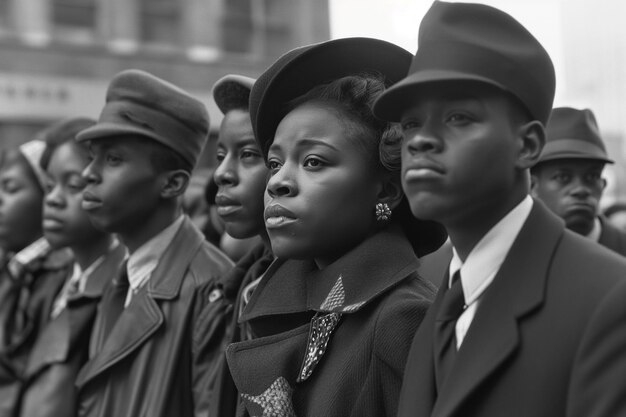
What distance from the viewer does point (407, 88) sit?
2021 millimetres

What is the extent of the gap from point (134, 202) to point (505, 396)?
2.51 meters

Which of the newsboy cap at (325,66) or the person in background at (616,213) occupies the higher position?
the newsboy cap at (325,66)

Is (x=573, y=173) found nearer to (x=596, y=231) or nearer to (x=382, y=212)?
(x=596, y=231)

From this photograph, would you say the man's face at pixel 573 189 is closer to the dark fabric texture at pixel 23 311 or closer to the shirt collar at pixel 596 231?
the shirt collar at pixel 596 231

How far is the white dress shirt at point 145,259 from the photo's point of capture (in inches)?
159

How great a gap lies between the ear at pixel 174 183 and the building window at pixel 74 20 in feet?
52.0

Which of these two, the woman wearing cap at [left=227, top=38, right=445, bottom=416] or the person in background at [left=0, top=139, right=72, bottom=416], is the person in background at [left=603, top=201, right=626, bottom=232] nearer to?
the person in background at [left=0, top=139, right=72, bottom=416]

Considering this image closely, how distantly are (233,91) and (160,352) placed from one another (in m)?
1.08

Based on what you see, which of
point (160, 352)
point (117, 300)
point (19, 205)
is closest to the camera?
point (160, 352)

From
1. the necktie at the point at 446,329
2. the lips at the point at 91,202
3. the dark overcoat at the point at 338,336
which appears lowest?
the lips at the point at 91,202

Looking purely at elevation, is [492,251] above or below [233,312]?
above

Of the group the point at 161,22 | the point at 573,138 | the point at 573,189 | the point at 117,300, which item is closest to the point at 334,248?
the point at 117,300

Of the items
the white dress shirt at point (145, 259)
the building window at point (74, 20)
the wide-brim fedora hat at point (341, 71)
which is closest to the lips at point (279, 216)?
the wide-brim fedora hat at point (341, 71)

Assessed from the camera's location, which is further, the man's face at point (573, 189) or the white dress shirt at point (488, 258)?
the man's face at point (573, 189)
